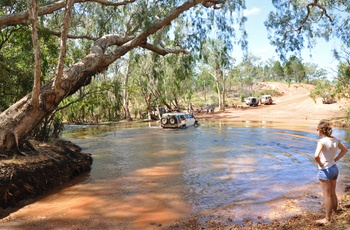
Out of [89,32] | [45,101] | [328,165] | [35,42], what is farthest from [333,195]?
[89,32]

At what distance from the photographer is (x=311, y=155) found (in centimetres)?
1309

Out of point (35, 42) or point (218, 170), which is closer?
point (35, 42)

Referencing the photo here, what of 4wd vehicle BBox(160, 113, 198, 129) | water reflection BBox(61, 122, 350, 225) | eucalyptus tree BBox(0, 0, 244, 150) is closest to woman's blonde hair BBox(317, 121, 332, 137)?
water reflection BBox(61, 122, 350, 225)

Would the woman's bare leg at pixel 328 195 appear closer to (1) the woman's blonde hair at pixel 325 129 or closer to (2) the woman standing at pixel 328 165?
(2) the woman standing at pixel 328 165

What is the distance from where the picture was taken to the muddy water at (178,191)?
20.2 ft

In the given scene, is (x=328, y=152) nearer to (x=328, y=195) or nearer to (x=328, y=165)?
(x=328, y=165)

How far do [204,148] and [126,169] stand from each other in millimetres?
5810

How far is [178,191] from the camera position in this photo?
8141 millimetres

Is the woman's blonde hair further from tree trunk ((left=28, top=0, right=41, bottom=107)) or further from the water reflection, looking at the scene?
tree trunk ((left=28, top=0, right=41, bottom=107))

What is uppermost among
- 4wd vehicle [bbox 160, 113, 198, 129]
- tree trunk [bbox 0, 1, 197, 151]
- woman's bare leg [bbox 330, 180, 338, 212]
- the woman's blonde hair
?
tree trunk [bbox 0, 1, 197, 151]

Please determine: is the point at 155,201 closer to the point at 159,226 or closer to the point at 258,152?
the point at 159,226

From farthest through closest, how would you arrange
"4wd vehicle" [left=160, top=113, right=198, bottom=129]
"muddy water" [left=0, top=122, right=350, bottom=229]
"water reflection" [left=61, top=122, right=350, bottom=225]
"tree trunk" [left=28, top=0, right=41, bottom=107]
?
Answer: "4wd vehicle" [left=160, top=113, right=198, bottom=129], "water reflection" [left=61, top=122, right=350, bottom=225], "tree trunk" [left=28, top=0, right=41, bottom=107], "muddy water" [left=0, top=122, right=350, bottom=229]

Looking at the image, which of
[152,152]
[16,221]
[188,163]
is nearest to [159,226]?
[16,221]

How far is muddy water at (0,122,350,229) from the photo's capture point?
6.16 meters
